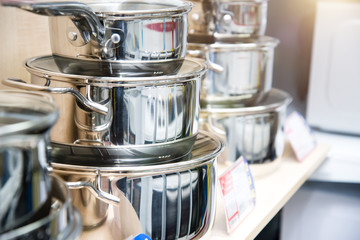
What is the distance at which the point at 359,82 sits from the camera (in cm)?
154

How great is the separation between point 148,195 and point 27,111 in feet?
0.87

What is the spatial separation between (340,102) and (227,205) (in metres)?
0.81

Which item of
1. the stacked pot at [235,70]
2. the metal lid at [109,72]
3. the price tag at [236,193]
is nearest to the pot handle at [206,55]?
the stacked pot at [235,70]

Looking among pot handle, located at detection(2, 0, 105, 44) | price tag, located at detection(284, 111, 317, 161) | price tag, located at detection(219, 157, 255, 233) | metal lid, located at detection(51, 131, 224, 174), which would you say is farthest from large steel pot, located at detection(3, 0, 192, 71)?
price tag, located at detection(284, 111, 317, 161)

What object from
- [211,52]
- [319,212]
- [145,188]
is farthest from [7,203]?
[319,212]

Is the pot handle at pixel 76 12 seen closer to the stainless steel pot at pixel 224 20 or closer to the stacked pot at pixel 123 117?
the stacked pot at pixel 123 117

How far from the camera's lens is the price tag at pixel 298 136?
132 centimetres

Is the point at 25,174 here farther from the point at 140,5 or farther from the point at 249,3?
the point at 249,3

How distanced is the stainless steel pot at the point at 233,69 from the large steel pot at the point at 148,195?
1.15 ft

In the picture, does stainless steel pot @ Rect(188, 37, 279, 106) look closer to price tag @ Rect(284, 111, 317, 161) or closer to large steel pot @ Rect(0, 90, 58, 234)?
price tag @ Rect(284, 111, 317, 161)

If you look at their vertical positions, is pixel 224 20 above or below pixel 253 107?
above

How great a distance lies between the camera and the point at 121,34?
0.69m

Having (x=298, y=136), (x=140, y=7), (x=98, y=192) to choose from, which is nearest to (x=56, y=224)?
(x=98, y=192)

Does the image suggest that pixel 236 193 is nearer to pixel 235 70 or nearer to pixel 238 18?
pixel 235 70
